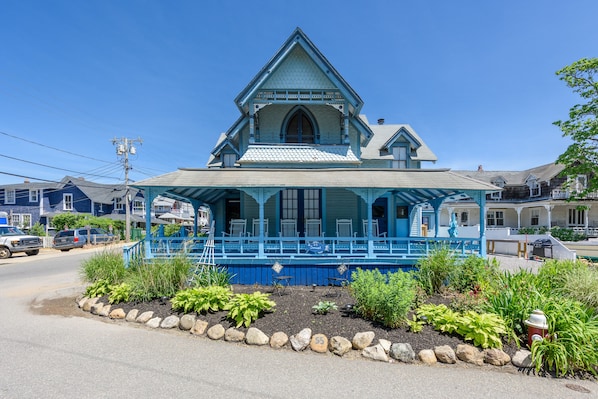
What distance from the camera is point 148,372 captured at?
14.9 feet

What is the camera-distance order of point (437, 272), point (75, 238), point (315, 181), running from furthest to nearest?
point (75, 238) → point (315, 181) → point (437, 272)

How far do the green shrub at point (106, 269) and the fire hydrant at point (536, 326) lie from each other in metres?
9.82

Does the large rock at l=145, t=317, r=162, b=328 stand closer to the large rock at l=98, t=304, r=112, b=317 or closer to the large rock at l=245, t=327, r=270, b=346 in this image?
Result: the large rock at l=98, t=304, r=112, b=317

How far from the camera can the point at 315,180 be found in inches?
407

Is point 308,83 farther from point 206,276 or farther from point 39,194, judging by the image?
point 39,194

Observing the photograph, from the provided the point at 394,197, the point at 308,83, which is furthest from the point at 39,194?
the point at 394,197

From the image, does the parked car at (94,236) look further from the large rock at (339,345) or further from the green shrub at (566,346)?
the green shrub at (566,346)

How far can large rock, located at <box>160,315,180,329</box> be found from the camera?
6.36 meters

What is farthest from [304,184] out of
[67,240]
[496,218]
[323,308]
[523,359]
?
[496,218]

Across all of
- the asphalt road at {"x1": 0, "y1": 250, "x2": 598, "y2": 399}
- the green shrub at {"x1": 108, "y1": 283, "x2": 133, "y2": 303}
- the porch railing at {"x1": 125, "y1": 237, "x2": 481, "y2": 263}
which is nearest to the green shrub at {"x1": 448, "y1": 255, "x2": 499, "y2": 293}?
the porch railing at {"x1": 125, "y1": 237, "x2": 481, "y2": 263}

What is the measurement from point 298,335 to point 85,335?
446cm

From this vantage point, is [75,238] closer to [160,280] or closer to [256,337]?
[160,280]

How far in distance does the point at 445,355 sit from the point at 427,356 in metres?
0.30

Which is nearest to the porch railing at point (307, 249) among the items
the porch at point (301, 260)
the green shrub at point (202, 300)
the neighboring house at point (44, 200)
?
the porch at point (301, 260)
